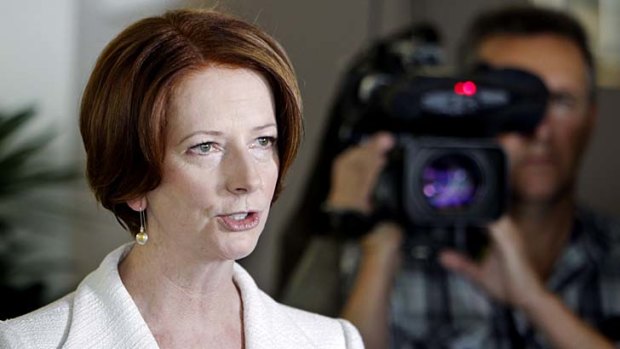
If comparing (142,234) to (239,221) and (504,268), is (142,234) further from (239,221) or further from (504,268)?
(504,268)

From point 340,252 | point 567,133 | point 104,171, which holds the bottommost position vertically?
point 340,252

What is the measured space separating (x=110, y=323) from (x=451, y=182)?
66 centimetres

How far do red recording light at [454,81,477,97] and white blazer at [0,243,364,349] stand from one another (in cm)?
59

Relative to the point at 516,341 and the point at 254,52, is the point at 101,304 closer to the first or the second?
the point at 254,52

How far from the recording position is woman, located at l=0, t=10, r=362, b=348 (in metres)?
0.70

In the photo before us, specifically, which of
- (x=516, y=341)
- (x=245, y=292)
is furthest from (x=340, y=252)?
(x=245, y=292)

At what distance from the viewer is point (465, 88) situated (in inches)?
53.6

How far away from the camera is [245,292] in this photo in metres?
0.79

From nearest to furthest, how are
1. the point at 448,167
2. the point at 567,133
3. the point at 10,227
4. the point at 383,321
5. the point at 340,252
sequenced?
the point at 448,167 < the point at 383,321 < the point at 340,252 < the point at 567,133 < the point at 10,227

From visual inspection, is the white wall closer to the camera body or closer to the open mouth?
the camera body

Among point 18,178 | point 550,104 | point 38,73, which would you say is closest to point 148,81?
point 550,104

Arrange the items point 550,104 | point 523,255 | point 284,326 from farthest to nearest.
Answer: point 550,104 < point 523,255 < point 284,326

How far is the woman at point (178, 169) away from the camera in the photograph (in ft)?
2.30

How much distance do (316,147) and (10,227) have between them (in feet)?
2.49
